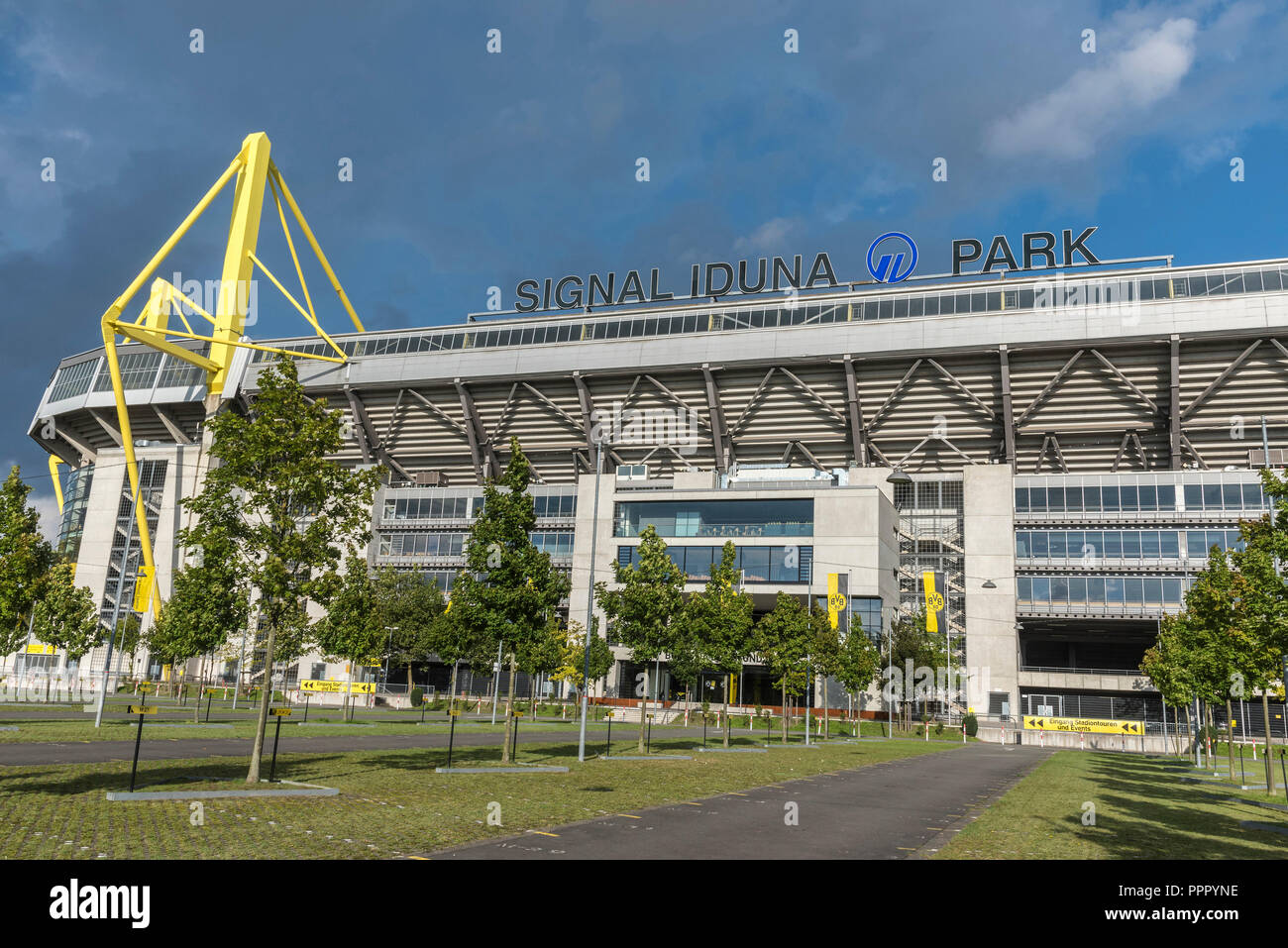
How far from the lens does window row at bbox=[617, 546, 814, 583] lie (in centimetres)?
7050

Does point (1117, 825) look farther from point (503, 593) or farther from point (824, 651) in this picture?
point (824, 651)

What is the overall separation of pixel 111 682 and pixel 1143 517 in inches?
3498

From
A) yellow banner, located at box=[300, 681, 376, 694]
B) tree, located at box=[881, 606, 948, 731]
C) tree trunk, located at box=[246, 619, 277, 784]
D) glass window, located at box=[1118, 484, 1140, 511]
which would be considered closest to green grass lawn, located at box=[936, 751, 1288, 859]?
tree trunk, located at box=[246, 619, 277, 784]

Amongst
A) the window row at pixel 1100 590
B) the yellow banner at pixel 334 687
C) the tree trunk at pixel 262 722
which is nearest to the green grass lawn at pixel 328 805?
the tree trunk at pixel 262 722

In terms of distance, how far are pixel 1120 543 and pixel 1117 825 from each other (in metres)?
62.5

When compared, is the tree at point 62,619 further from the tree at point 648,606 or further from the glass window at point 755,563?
the glass window at point 755,563

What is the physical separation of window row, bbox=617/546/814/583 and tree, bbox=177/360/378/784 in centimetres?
5387

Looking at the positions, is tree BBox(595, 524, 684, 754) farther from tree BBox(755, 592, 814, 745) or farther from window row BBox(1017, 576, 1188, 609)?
window row BBox(1017, 576, 1188, 609)

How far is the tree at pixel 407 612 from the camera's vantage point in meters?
71.2

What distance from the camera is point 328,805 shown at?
1402 centimetres

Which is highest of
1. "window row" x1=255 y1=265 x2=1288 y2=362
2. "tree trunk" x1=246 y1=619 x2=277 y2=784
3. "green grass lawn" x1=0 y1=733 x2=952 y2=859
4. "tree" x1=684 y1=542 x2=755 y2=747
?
"window row" x1=255 y1=265 x2=1288 y2=362

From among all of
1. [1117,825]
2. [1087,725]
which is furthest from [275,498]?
[1087,725]
